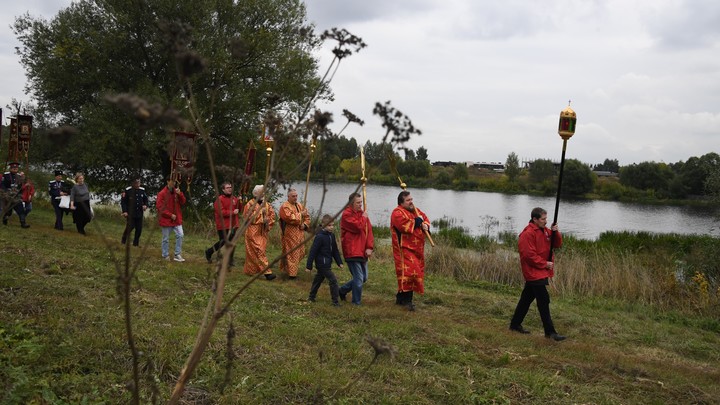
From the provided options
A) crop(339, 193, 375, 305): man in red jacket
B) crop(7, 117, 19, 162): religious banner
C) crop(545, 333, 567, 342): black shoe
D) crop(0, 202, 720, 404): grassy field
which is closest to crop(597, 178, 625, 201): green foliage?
crop(0, 202, 720, 404): grassy field

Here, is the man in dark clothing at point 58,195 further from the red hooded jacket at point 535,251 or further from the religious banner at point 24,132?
the red hooded jacket at point 535,251

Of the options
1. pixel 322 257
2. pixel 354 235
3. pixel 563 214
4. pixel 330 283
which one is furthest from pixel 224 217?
pixel 563 214

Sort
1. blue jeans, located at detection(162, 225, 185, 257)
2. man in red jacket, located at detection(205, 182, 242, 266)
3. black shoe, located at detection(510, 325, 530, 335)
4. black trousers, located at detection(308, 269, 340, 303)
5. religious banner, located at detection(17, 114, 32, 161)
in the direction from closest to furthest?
Answer: 1. man in red jacket, located at detection(205, 182, 242, 266)
2. black shoe, located at detection(510, 325, 530, 335)
3. black trousers, located at detection(308, 269, 340, 303)
4. blue jeans, located at detection(162, 225, 185, 257)
5. religious banner, located at detection(17, 114, 32, 161)

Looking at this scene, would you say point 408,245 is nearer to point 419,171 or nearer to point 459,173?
point 419,171

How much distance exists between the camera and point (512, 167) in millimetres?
73375

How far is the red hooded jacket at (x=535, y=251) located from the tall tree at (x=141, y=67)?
1381cm

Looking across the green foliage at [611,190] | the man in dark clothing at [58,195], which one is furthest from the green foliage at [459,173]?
the man in dark clothing at [58,195]

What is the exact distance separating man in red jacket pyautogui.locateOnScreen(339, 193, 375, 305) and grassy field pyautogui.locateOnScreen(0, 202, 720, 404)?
52 cm

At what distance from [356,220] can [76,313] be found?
474 cm

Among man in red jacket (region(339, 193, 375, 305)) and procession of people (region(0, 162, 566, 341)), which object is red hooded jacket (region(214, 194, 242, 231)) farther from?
man in red jacket (region(339, 193, 375, 305))

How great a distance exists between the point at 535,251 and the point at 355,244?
9.16 feet

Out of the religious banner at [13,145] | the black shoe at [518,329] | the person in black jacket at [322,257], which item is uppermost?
the religious banner at [13,145]

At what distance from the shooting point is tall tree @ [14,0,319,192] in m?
21.9

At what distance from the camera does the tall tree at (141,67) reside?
2186 centimetres
